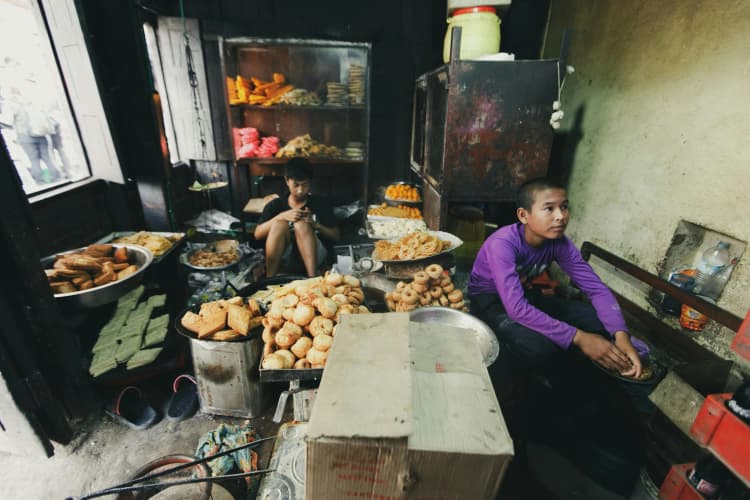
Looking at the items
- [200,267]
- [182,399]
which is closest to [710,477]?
[182,399]

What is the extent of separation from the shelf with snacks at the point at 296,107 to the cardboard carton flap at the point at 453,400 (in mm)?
4384

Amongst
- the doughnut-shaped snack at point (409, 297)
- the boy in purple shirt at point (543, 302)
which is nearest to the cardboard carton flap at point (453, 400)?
the doughnut-shaped snack at point (409, 297)

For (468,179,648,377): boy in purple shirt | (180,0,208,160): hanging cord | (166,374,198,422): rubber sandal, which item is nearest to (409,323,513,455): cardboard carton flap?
(468,179,648,377): boy in purple shirt

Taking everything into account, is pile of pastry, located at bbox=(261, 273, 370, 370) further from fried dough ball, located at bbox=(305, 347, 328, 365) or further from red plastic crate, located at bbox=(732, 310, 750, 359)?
red plastic crate, located at bbox=(732, 310, 750, 359)

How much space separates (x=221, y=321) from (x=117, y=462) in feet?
4.34

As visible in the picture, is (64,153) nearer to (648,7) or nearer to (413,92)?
(413,92)

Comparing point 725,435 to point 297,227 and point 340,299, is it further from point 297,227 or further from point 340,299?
point 297,227

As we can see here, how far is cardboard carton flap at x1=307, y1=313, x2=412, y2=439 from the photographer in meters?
1.00

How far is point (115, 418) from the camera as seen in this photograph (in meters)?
2.78

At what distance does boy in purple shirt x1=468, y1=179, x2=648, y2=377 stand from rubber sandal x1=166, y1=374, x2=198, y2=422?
2635 mm

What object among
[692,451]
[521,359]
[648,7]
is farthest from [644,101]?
[692,451]

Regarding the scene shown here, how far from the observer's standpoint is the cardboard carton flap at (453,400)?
989 mm

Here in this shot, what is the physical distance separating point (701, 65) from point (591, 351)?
2.65m

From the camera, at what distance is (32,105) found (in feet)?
11.3
